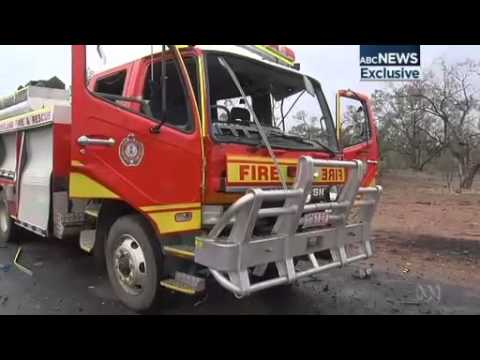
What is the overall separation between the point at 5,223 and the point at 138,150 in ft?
14.6

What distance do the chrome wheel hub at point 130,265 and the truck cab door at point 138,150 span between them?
15.9 inches

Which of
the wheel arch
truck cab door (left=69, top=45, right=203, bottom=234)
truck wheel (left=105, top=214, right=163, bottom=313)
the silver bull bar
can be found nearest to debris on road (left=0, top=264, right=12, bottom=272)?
the wheel arch

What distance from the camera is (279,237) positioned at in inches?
142

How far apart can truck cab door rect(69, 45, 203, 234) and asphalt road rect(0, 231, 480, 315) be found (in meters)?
0.97

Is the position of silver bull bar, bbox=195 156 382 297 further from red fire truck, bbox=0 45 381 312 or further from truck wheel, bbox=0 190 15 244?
truck wheel, bbox=0 190 15 244

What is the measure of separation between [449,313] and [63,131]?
451cm

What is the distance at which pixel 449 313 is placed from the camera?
4.43 metres

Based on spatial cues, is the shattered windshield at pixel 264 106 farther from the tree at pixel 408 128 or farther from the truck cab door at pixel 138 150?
the tree at pixel 408 128

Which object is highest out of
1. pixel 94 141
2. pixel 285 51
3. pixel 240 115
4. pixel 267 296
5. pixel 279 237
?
pixel 285 51

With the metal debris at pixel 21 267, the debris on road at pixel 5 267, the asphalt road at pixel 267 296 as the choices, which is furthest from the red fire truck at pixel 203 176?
the debris on road at pixel 5 267

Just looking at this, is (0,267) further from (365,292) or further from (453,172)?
(453,172)

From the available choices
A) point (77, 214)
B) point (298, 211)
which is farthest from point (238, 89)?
point (77, 214)

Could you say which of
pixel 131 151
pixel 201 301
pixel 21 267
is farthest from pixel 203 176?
pixel 21 267

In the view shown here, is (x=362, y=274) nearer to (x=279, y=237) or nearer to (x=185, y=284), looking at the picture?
(x=279, y=237)
